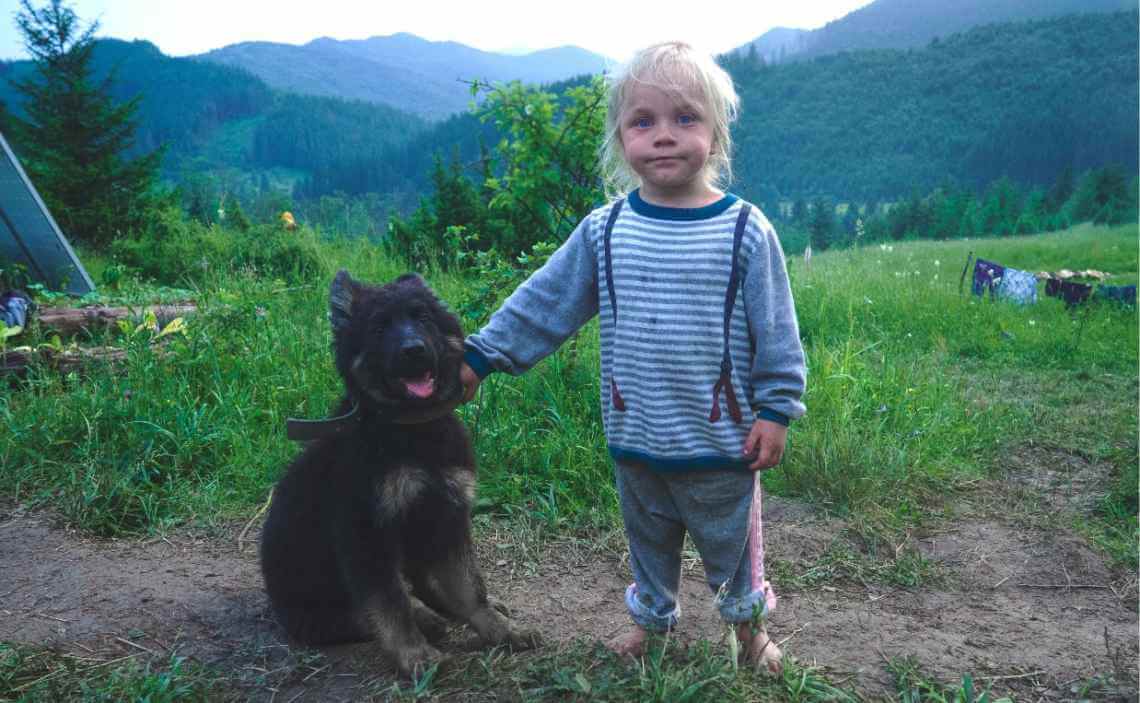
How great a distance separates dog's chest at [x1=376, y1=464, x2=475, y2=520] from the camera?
245 centimetres

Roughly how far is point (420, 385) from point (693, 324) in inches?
35.1

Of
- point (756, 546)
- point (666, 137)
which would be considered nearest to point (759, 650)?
point (756, 546)

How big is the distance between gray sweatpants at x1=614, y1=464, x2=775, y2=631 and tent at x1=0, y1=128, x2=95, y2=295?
348 inches

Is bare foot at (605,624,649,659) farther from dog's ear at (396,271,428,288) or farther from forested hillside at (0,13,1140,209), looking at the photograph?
forested hillside at (0,13,1140,209)

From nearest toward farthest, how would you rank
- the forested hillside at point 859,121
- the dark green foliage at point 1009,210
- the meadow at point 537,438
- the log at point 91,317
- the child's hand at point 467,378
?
the child's hand at point 467,378, the meadow at point 537,438, the log at point 91,317, the dark green foliage at point 1009,210, the forested hillside at point 859,121

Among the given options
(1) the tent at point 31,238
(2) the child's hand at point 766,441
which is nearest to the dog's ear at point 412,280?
(2) the child's hand at point 766,441

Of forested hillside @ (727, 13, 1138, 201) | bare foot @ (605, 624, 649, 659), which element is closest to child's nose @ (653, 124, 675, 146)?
bare foot @ (605, 624, 649, 659)

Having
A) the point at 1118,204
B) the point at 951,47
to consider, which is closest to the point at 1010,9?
the point at 951,47

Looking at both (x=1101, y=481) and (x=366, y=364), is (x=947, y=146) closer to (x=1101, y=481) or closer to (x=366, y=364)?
(x=1101, y=481)

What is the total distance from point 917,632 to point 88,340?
6352mm

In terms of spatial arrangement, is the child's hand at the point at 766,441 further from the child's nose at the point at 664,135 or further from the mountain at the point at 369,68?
the mountain at the point at 369,68

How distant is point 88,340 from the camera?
616 cm

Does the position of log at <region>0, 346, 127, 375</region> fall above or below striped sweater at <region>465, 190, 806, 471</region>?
below

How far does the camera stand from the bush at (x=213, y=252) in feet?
29.4
